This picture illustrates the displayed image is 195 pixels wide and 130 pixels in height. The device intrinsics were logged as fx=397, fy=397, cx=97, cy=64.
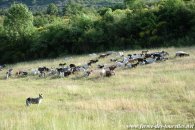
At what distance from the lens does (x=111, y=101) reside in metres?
15.9

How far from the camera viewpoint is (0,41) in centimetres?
6084

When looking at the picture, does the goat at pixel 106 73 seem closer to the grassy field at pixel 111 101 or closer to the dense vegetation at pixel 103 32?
the grassy field at pixel 111 101

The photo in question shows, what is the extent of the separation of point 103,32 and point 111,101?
115 feet

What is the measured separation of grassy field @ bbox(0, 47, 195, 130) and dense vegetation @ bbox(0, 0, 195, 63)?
16.0 metres

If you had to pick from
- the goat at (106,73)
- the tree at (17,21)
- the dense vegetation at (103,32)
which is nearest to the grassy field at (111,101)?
the goat at (106,73)

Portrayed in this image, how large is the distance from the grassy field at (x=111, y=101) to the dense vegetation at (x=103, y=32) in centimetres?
1600

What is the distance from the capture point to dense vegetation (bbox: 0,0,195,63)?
44.9m

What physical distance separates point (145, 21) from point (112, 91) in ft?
95.2

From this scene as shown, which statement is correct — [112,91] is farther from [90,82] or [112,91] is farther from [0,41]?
[0,41]

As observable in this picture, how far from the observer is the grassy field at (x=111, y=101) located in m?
10.7

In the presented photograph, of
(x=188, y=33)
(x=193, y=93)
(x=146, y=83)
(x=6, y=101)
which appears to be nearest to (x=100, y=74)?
(x=146, y=83)

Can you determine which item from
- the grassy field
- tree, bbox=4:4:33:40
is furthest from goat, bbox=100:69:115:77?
tree, bbox=4:4:33:40

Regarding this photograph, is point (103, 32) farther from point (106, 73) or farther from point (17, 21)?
point (106, 73)

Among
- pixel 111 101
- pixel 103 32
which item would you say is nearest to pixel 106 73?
pixel 111 101
